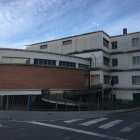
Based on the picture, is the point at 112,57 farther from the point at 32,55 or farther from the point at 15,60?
the point at 15,60

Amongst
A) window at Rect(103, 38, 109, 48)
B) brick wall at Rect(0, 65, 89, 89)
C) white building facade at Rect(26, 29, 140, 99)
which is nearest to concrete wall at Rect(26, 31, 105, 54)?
white building facade at Rect(26, 29, 140, 99)

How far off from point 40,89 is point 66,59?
22.3 feet

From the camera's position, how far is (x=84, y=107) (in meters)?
16.5

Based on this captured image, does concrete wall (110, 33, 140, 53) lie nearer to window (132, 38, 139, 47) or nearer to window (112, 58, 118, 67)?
window (132, 38, 139, 47)

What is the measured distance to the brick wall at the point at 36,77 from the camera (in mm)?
21342

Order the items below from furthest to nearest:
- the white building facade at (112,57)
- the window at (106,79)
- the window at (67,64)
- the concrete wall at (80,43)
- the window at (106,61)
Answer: the window at (106,61)
the window at (106,79)
the concrete wall at (80,43)
the white building facade at (112,57)
the window at (67,64)

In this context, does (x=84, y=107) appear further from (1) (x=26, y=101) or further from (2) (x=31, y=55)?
(2) (x=31, y=55)

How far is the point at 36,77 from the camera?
22.9 m

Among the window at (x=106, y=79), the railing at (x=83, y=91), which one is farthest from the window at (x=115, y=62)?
the railing at (x=83, y=91)

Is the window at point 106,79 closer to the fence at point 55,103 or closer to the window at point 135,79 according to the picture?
the window at point 135,79

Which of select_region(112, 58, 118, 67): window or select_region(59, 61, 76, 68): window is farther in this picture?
select_region(112, 58, 118, 67): window

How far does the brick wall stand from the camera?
21.3 metres

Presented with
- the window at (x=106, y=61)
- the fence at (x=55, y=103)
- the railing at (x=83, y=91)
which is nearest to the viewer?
the fence at (x=55, y=103)

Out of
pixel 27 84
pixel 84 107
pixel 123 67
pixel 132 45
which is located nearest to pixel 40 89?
pixel 27 84
